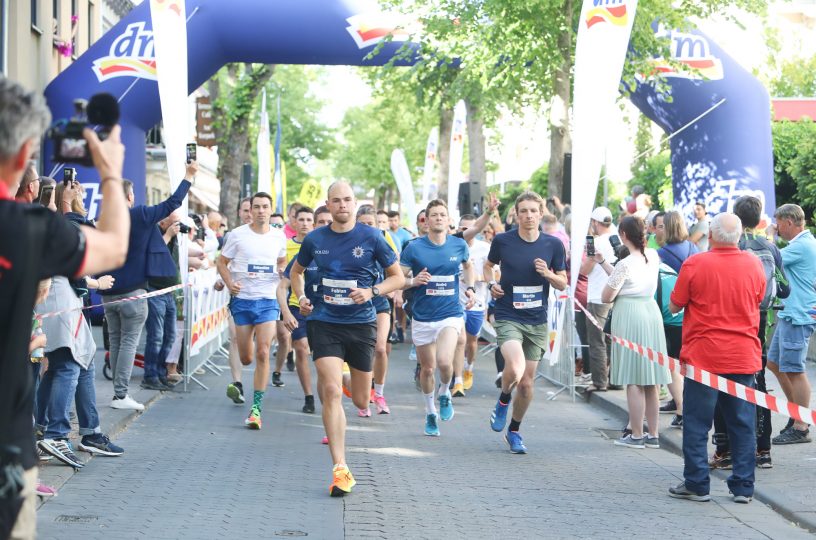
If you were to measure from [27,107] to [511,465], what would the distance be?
643 cm

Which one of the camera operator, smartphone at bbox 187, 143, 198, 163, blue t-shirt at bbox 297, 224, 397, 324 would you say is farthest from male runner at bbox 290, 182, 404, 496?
the camera operator

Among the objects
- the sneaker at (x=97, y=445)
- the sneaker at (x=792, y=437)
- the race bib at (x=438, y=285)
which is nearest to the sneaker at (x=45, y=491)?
the sneaker at (x=97, y=445)

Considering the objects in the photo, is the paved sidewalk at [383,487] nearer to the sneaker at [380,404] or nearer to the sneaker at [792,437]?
the sneaker at [380,404]

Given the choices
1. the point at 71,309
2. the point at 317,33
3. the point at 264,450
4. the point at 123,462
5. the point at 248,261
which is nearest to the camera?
the point at 71,309

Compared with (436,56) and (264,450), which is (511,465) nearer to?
(264,450)

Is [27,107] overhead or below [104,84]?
below

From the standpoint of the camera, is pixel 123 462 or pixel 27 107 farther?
pixel 123 462

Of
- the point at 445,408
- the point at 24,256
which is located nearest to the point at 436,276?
the point at 445,408

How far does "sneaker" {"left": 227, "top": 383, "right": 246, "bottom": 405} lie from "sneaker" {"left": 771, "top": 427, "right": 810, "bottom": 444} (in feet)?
17.3

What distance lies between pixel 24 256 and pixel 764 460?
694 cm

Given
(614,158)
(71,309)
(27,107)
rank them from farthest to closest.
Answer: (614,158), (71,309), (27,107)

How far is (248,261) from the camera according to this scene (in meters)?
11.9

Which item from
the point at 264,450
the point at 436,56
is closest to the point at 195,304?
the point at 264,450

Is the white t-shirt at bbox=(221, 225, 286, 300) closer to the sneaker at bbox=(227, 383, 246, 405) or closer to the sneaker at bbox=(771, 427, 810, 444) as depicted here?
the sneaker at bbox=(227, 383, 246, 405)
